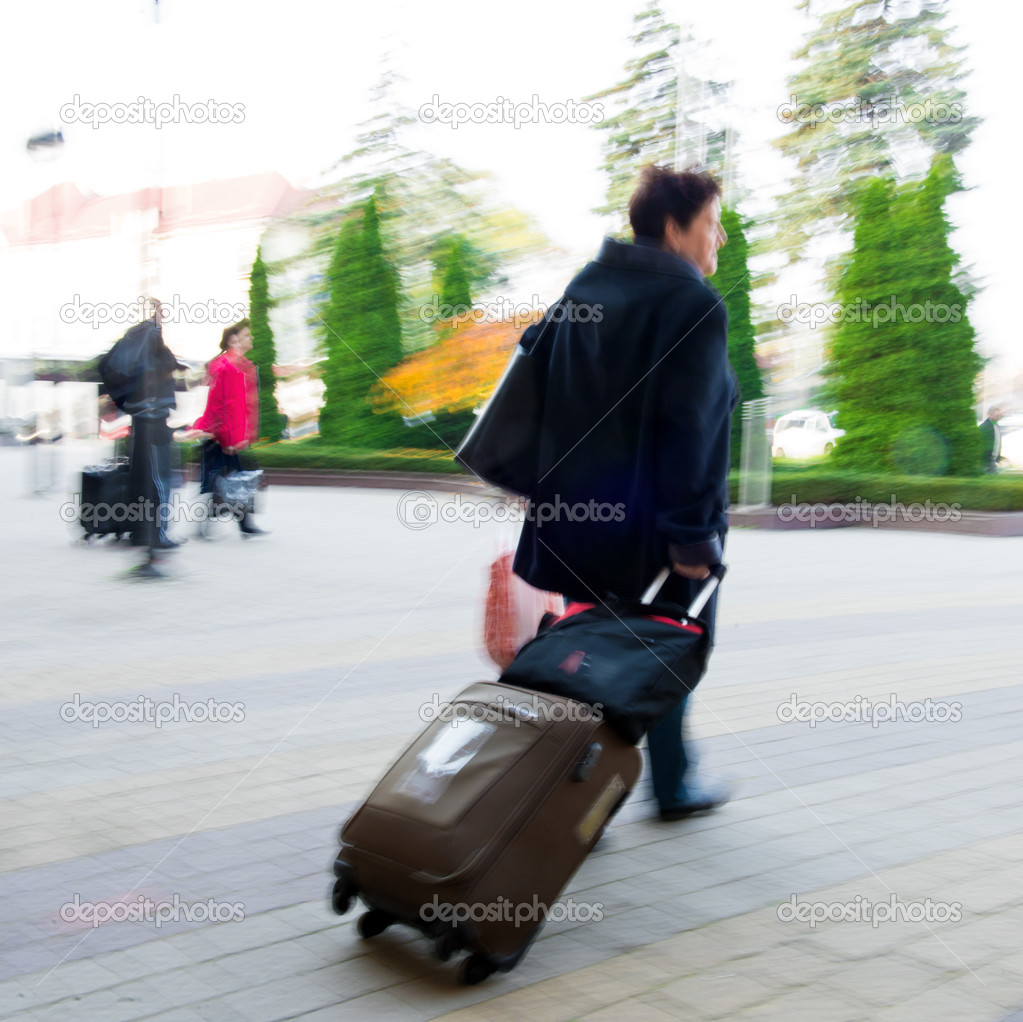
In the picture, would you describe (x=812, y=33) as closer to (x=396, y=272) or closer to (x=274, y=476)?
(x=396, y=272)

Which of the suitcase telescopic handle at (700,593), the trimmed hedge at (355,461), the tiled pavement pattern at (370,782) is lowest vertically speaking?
the tiled pavement pattern at (370,782)

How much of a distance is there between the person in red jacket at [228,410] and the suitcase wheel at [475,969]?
31.0 feet

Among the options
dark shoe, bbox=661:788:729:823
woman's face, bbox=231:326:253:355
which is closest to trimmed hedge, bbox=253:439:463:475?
woman's face, bbox=231:326:253:355

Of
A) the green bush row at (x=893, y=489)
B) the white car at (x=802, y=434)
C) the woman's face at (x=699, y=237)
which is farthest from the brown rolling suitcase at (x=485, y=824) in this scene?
the white car at (x=802, y=434)

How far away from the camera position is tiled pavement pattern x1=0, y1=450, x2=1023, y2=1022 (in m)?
2.68

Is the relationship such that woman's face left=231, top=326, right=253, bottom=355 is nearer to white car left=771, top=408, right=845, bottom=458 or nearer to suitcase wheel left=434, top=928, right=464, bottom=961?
suitcase wheel left=434, top=928, right=464, bottom=961

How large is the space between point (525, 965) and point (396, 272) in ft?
80.5

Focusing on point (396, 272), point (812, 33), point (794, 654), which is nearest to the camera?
point (794, 654)

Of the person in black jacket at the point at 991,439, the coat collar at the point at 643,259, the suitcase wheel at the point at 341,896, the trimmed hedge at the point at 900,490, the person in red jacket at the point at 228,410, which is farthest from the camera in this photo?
the person in black jacket at the point at 991,439

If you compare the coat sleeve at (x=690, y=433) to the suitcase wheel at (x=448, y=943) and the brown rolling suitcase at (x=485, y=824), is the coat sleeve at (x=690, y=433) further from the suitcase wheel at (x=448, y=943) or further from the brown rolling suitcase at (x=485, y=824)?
the suitcase wheel at (x=448, y=943)

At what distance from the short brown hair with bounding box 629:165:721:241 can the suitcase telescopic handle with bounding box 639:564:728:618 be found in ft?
3.13

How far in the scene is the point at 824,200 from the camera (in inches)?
1240

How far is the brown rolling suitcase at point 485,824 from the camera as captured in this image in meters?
2.60

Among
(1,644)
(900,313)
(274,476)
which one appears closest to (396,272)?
(274,476)
